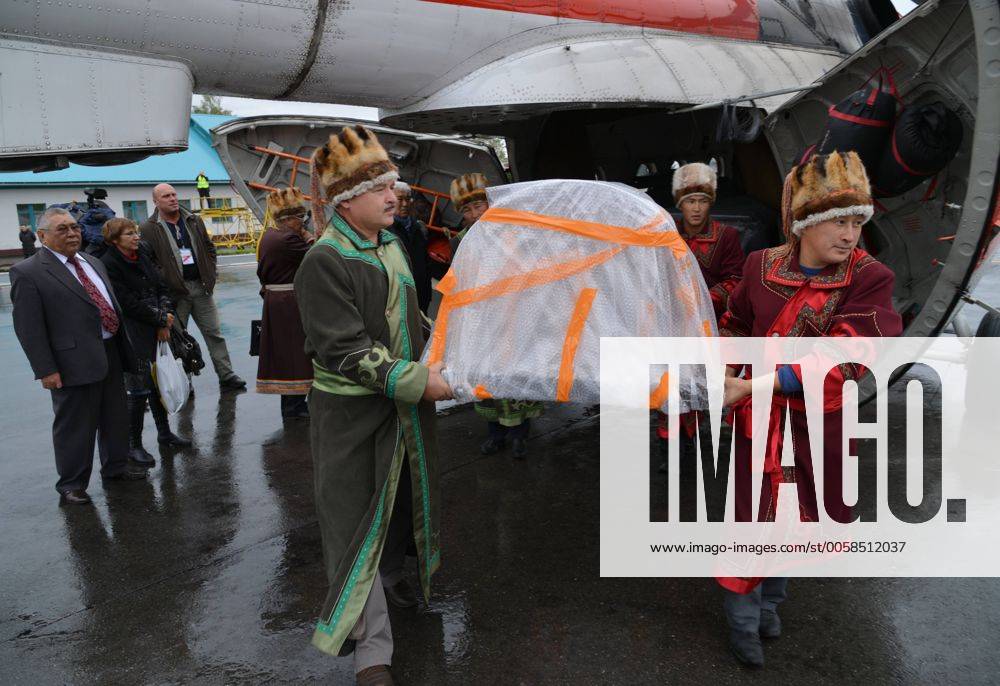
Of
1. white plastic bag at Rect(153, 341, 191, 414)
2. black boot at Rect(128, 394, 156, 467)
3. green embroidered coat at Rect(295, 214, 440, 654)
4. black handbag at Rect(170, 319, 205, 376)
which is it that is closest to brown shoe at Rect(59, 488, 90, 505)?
black boot at Rect(128, 394, 156, 467)

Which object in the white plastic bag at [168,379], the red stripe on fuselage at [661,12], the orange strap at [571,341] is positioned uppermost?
the red stripe on fuselage at [661,12]

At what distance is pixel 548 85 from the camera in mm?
5098

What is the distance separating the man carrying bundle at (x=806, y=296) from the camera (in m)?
2.30

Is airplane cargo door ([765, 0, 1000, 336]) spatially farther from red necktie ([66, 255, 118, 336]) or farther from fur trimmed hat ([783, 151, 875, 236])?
red necktie ([66, 255, 118, 336])

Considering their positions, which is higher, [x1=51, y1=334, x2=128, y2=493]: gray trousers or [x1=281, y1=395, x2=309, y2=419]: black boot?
[x1=51, y1=334, x2=128, y2=493]: gray trousers

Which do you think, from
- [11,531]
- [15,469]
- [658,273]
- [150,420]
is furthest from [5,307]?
[658,273]

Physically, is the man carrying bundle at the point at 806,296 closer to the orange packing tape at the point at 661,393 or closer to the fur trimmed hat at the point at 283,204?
the orange packing tape at the point at 661,393

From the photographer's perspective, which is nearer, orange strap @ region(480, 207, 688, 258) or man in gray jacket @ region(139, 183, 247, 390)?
orange strap @ region(480, 207, 688, 258)

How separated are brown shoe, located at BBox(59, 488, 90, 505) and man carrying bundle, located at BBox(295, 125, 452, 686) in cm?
267

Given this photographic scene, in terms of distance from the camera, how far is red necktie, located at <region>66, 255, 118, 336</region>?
434 cm

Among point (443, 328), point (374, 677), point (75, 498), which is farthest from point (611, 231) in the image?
point (75, 498)

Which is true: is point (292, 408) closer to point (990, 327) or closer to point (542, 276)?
point (542, 276)

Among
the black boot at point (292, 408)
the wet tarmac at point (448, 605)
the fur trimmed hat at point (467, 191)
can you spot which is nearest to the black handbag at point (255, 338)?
the black boot at point (292, 408)

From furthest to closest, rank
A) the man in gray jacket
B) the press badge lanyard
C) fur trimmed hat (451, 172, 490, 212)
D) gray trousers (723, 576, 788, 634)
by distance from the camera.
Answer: the press badge lanyard < the man in gray jacket < fur trimmed hat (451, 172, 490, 212) < gray trousers (723, 576, 788, 634)
